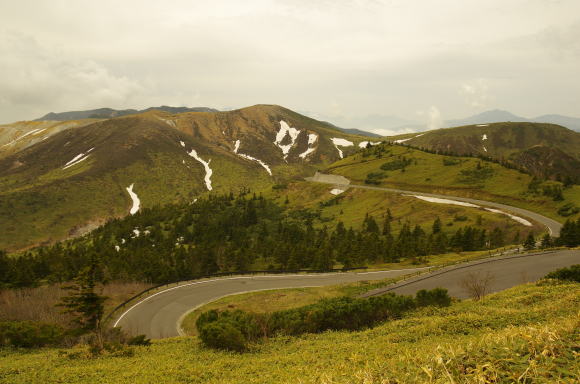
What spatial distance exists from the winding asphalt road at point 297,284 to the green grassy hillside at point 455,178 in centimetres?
4756

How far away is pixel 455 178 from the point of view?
131 meters

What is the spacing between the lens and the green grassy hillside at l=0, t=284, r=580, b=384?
614 centimetres

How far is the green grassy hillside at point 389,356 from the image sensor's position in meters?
6.14

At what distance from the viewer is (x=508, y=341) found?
7141 millimetres

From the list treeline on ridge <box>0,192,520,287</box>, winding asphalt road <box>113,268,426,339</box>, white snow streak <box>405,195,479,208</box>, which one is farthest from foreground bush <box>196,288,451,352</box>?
white snow streak <box>405,195,479,208</box>

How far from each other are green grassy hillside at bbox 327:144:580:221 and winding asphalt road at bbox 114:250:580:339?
47565 millimetres

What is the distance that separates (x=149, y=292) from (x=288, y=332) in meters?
37.9

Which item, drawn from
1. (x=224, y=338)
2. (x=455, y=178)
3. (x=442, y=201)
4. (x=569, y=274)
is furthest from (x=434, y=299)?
(x=455, y=178)

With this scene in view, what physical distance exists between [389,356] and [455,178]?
133 m

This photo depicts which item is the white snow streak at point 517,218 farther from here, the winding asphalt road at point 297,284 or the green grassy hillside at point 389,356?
the green grassy hillside at point 389,356

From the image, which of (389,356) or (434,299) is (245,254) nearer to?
(434,299)

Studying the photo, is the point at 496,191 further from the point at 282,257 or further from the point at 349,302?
the point at 349,302

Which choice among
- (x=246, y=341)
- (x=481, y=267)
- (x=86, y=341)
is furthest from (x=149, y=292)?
Result: (x=481, y=267)

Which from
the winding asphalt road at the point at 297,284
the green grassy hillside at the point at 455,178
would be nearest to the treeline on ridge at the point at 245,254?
the winding asphalt road at the point at 297,284
